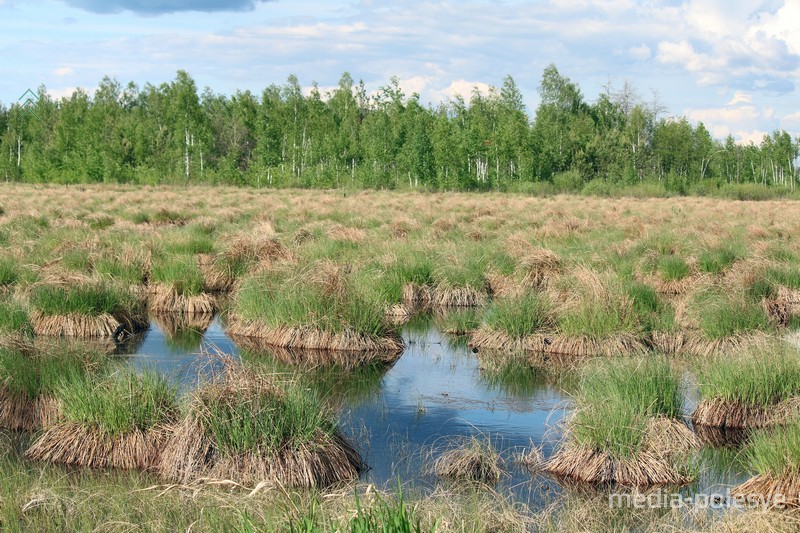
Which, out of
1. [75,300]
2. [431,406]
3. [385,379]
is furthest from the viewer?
[75,300]

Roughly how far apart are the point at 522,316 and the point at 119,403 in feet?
20.7

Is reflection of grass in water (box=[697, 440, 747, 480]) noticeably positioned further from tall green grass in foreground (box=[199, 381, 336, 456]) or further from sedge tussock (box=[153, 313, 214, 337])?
sedge tussock (box=[153, 313, 214, 337])

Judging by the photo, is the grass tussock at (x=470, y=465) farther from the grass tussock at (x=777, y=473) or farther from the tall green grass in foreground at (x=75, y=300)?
the tall green grass in foreground at (x=75, y=300)

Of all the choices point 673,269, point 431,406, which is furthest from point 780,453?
point 673,269

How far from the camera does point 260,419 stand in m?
7.04

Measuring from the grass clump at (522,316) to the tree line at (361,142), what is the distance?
4030cm

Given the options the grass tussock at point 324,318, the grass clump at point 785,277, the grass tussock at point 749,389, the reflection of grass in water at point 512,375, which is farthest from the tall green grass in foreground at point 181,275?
the grass clump at point 785,277

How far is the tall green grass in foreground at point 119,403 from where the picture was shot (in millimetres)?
7430

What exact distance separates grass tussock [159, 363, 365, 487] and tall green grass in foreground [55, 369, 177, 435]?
445 millimetres

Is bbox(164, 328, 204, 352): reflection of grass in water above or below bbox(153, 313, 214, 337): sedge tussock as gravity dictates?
below

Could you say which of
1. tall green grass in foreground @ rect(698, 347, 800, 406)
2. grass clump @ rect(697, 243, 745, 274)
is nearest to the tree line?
grass clump @ rect(697, 243, 745, 274)

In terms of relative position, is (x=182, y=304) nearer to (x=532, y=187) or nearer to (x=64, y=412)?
(x=64, y=412)

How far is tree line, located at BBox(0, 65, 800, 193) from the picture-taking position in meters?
56.5

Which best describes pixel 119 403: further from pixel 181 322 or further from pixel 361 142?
pixel 361 142
